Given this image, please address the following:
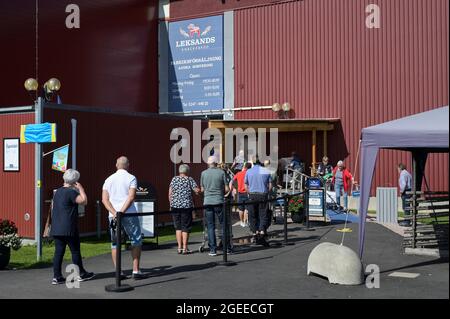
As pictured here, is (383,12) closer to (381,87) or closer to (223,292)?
(381,87)

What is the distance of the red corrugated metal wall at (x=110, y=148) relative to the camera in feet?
45.6

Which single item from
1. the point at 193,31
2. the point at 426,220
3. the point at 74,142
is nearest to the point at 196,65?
the point at 193,31

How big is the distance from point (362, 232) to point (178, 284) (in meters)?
3.18

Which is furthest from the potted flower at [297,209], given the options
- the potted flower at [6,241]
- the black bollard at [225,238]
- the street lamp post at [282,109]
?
the street lamp post at [282,109]

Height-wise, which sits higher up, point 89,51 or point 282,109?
point 89,51

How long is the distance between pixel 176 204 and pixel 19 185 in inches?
185

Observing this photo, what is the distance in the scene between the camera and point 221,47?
26.2 metres

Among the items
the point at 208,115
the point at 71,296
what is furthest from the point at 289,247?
the point at 208,115

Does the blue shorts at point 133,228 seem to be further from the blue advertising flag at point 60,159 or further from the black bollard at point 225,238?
the blue advertising flag at point 60,159

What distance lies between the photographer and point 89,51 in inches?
970

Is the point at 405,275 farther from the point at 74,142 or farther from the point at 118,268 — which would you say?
the point at 74,142

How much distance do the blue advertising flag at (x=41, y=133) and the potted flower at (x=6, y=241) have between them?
1653 millimetres

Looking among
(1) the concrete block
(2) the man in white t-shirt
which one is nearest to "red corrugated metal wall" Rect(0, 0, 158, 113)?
(2) the man in white t-shirt

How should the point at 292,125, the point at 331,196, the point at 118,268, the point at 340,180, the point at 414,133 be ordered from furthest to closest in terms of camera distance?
the point at 292,125
the point at 331,196
the point at 340,180
the point at 414,133
the point at 118,268
